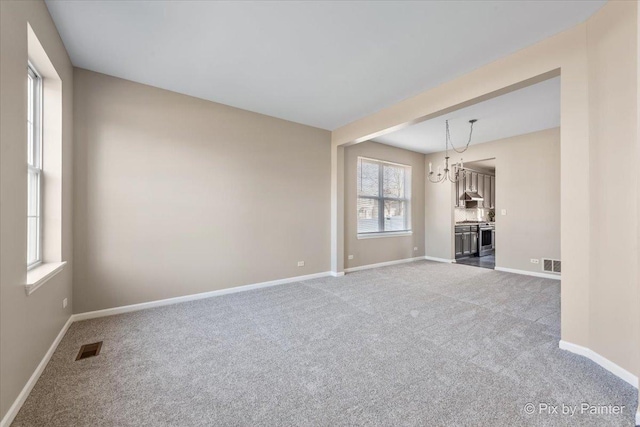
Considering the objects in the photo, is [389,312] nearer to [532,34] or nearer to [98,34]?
[532,34]

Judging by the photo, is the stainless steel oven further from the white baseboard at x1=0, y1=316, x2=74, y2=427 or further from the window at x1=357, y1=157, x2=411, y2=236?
the white baseboard at x1=0, y1=316, x2=74, y2=427

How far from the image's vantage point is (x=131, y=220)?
318 centimetres

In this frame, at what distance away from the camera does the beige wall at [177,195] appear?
2.98m

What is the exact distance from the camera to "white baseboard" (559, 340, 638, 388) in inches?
71.0

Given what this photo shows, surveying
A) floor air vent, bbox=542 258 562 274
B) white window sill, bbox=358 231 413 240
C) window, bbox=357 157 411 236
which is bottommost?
floor air vent, bbox=542 258 562 274

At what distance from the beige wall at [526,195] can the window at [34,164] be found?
705 cm

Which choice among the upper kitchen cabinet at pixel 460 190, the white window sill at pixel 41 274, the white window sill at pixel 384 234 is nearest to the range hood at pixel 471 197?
the upper kitchen cabinet at pixel 460 190

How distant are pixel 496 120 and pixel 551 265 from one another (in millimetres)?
2923

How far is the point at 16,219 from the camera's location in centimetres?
160

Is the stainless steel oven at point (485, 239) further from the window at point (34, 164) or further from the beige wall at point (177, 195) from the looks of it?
the window at point (34, 164)

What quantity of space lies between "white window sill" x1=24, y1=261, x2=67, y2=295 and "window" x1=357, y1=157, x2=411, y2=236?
4570mm

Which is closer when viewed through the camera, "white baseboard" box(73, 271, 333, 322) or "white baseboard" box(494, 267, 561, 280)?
"white baseboard" box(73, 271, 333, 322)

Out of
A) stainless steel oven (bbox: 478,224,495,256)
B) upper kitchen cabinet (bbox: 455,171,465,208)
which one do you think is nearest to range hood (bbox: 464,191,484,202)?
upper kitchen cabinet (bbox: 455,171,465,208)

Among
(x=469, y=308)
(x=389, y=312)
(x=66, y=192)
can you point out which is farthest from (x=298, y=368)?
(x=66, y=192)
